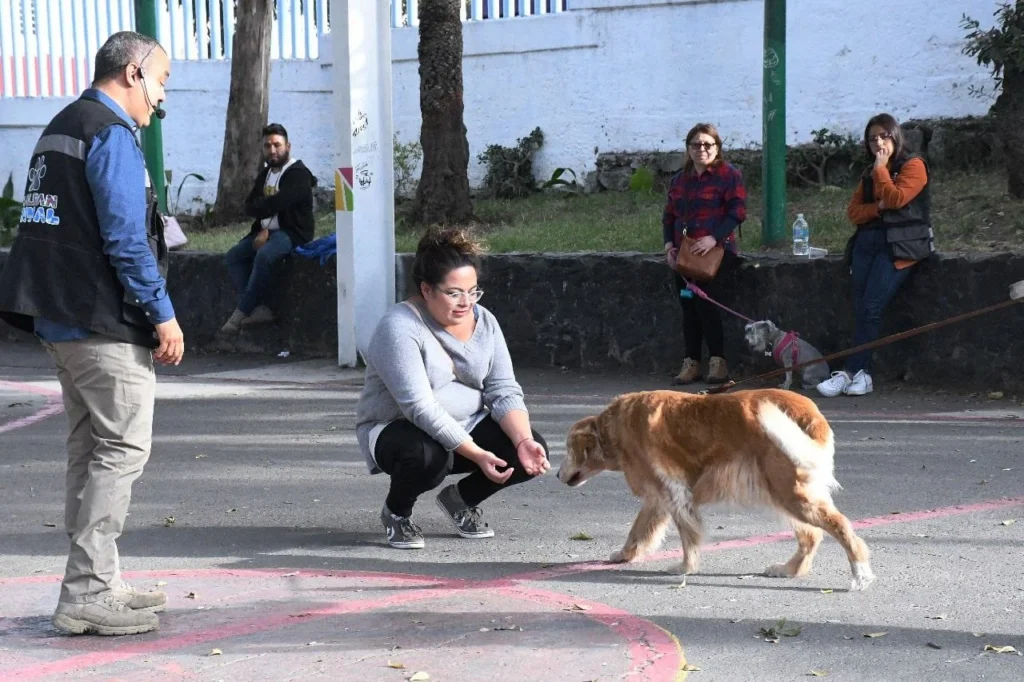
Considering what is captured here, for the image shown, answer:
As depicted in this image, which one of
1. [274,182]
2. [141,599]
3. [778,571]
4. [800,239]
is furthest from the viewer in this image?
[274,182]

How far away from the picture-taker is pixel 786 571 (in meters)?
5.38

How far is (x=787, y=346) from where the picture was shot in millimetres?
9773

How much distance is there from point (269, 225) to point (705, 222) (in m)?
4.17

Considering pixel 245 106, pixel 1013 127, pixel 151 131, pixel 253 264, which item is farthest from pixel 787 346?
pixel 245 106

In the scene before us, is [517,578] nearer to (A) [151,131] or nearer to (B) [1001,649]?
(B) [1001,649]

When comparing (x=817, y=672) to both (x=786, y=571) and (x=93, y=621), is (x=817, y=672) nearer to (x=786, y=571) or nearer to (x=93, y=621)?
(x=786, y=571)

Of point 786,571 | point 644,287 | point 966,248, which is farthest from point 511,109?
point 786,571

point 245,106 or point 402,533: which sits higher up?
point 245,106

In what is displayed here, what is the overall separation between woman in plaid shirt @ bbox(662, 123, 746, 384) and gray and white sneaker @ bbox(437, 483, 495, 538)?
170 inches

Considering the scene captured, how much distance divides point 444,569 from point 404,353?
3.03ft

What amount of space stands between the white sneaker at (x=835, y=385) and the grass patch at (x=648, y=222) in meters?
1.23

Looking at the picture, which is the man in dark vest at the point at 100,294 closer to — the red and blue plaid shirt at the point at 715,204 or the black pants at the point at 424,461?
the black pants at the point at 424,461

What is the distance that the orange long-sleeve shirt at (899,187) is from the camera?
9.31 metres

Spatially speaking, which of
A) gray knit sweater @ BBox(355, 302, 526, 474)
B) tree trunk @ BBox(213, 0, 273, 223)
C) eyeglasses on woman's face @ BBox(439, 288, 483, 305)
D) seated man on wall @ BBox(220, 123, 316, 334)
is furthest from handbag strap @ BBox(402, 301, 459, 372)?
tree trunk @ BBox(213, 0, 273, 223)
